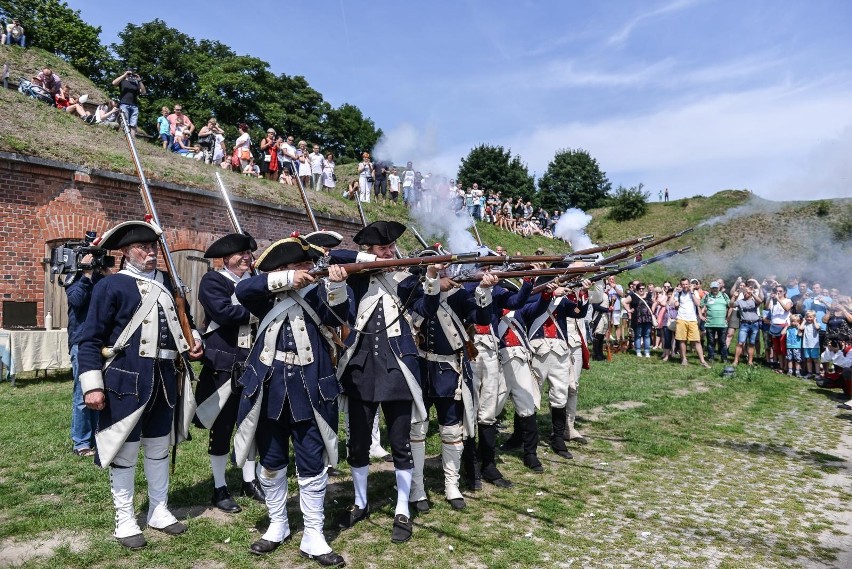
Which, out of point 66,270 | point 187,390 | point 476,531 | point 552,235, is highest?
point 552,235

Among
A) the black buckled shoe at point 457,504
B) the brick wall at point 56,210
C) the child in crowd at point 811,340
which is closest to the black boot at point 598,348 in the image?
the child in crowd at point 811,340

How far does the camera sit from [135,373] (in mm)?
5020

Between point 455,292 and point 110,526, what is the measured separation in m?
3.73

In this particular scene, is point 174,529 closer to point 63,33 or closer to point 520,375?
point 520,375

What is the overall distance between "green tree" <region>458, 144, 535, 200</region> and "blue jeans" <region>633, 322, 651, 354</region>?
39171mm

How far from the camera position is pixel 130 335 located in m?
5.07

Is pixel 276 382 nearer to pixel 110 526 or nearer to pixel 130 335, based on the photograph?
pixel 130 335

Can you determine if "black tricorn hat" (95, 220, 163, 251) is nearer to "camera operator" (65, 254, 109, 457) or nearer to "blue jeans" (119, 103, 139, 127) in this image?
"camera operator" (65, 254, 109, 457)

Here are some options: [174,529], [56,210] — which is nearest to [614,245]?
[174,529]

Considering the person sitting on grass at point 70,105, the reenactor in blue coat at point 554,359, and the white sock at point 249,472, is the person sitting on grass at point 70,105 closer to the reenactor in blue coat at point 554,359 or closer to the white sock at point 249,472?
the white sock at point 249,472

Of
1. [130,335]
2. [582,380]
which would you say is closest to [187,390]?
[130,335]

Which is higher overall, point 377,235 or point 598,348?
point 377,235

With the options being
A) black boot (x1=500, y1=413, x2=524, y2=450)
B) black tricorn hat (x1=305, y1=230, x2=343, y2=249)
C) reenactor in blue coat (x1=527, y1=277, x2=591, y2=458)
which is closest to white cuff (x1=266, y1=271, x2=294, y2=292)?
black tricorn hat (x1=305, y1=230, x2=343, y2=249)

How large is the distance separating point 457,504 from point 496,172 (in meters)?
54.3
